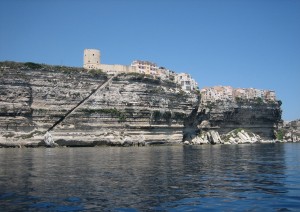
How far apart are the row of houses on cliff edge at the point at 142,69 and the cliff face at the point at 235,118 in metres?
9.18

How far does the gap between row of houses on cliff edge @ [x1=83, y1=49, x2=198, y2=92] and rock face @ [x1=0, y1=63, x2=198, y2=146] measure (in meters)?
12.2

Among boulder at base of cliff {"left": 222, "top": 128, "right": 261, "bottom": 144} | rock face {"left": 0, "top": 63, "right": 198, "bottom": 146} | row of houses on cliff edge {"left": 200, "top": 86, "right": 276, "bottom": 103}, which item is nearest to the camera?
rock face {"left": 0, "top": 63, "right": 198, "bottom": 146}

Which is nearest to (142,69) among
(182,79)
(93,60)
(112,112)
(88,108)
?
(182,79)

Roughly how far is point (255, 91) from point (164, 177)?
385 feet

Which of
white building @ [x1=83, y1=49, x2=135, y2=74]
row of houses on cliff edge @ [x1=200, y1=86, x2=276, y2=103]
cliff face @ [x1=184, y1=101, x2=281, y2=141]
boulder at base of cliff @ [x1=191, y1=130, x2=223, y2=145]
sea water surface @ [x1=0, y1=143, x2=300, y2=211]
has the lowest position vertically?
sea water surface @ [x1=0, y1=143, x2=300, y2=211]

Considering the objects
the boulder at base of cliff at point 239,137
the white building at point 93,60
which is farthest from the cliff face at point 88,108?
the white building at point 93,60

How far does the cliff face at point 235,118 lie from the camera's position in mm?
101581

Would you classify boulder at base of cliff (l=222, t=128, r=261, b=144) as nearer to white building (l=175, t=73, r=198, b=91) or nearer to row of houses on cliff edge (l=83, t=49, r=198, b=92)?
row of houses on cliff edge (l=83, t=49, r=198, b=92)

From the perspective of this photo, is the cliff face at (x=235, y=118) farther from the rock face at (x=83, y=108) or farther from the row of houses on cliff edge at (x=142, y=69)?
the rock face at (x=83, y=108)

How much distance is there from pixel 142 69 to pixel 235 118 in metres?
35.7

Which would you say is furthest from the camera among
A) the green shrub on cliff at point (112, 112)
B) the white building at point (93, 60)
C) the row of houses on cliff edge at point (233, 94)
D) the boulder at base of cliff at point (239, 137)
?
the row of houses on cliff edge at point (233, 94)

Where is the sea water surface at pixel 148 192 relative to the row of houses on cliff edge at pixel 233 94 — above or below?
below

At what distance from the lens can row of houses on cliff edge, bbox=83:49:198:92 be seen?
102188mm

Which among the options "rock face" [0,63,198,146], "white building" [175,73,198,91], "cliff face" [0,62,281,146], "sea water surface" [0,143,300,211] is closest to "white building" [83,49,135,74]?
"cliff face" [0,62,281,146]
